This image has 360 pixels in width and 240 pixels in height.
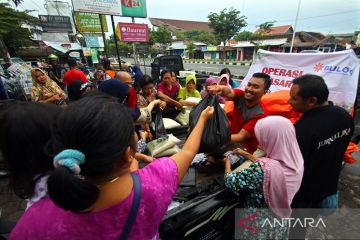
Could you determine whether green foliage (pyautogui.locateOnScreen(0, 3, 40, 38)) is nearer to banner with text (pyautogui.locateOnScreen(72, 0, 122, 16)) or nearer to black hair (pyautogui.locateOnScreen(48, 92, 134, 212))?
banner with text (pyautogui.locateOnScreen(72, 0, 122, 16))

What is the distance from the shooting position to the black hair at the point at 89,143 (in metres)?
0.55

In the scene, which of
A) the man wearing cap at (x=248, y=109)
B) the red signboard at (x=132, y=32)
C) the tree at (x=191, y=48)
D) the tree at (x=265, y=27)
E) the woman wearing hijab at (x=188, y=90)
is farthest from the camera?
the tree at (x=191, y=48)

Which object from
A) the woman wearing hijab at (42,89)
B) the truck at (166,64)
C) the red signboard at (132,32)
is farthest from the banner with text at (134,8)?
the woman wearing hijab at (42,89)

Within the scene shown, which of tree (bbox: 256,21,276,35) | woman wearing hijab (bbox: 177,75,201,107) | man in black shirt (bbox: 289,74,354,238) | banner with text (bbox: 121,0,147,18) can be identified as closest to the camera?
man in black shirt (bbox: 289,74,354,238)

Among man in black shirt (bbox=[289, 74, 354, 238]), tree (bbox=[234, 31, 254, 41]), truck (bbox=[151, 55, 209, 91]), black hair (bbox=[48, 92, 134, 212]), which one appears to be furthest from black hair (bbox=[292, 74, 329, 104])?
tree (bbox=[234, 31, 254, 41])

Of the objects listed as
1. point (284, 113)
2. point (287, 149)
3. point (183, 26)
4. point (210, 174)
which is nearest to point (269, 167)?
point (287, 149)

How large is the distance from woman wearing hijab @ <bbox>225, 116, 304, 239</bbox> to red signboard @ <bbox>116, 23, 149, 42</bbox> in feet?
25.6

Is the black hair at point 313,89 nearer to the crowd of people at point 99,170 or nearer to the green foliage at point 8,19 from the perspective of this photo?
the crowd of people at point 99,170

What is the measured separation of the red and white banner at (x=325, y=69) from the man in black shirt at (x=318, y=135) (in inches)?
67.2

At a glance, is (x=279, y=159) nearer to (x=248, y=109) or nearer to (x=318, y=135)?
(x=318, y=135)

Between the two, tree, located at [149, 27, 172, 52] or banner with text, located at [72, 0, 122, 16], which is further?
tree, located at [149, 27, 172, 52]

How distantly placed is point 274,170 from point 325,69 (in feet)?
8.73

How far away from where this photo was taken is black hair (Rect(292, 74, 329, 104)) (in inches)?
57.2

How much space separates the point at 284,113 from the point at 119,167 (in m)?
2.06
